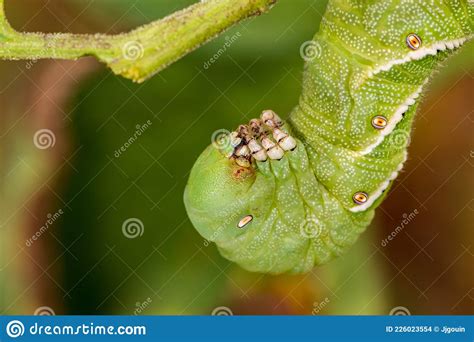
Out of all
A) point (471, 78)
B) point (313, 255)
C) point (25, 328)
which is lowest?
point (25, 328)

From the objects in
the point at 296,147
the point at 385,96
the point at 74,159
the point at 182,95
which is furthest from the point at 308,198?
the point at 74,159

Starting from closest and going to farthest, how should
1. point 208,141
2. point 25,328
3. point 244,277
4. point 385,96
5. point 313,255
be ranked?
point 385,96
point 313,255
point 25,328
point 208,141
point 244,277

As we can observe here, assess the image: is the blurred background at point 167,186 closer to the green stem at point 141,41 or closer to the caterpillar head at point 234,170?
the caterpillar head at point 234,170

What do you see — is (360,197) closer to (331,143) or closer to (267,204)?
(331,143)

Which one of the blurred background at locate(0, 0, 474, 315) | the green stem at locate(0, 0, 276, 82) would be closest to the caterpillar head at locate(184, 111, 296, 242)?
the green stem at locate(0, 0, 276, 82)

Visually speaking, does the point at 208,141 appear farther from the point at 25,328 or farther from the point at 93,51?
the point at 93,51

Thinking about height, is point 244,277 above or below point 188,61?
below

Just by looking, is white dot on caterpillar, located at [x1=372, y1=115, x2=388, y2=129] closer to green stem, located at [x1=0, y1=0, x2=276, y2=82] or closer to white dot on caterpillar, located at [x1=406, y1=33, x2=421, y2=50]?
white dot on caterpillar, located at [x1=406, y1=33, x2=421, y2=50]
